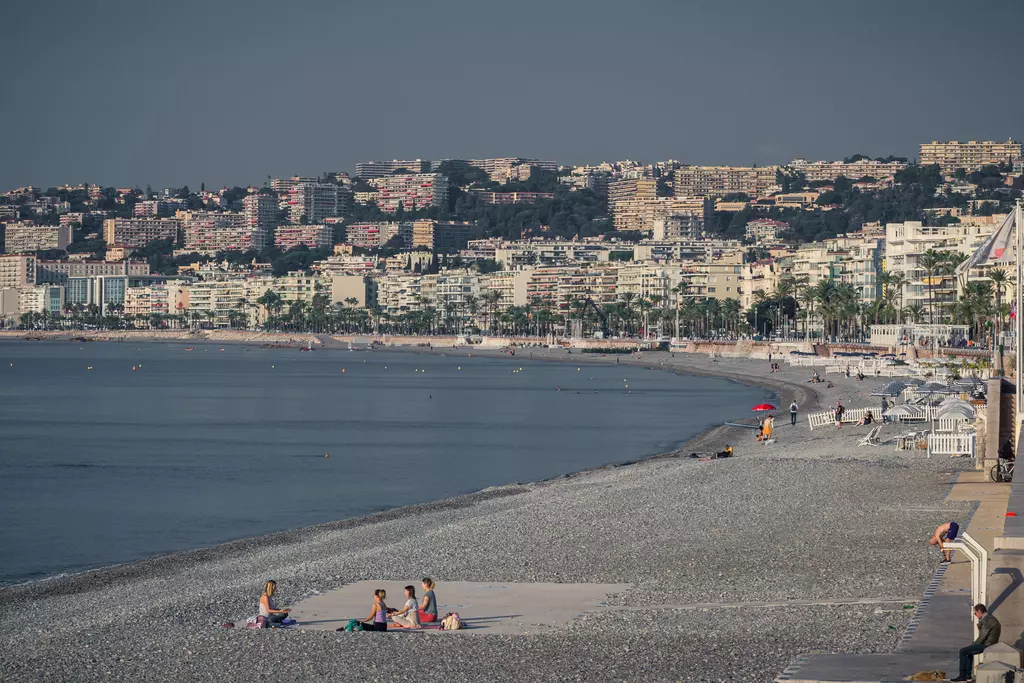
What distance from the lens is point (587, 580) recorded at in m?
18.0

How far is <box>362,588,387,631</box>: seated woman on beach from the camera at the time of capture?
1544 centimetres

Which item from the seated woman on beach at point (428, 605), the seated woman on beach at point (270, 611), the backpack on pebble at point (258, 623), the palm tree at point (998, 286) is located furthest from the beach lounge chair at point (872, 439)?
the palm tree at point (998, 286)

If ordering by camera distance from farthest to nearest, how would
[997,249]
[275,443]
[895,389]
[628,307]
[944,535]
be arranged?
1. [628,307]
2. [275,443]
3. [895,389]
4. [997,249]
5. [944,535]

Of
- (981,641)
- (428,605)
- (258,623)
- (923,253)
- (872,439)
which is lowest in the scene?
(258,623)

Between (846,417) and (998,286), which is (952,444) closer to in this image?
(846,417)

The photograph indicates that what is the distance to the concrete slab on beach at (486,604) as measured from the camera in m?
15.6

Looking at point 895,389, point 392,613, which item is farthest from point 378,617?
point 895,389

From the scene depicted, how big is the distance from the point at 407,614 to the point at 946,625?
5.48 metres

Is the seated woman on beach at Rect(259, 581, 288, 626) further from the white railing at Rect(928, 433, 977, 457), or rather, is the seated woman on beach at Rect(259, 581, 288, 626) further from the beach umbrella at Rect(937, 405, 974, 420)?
the beach umbrella at Rect(937, 405, 974, 420)

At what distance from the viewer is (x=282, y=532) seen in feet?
87.9

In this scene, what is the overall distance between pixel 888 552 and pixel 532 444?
3095cm

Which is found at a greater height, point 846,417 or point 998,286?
point 998,286

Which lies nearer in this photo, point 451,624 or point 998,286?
point 451,624

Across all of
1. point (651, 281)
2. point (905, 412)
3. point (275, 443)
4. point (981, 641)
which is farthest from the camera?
point (651, 281)
